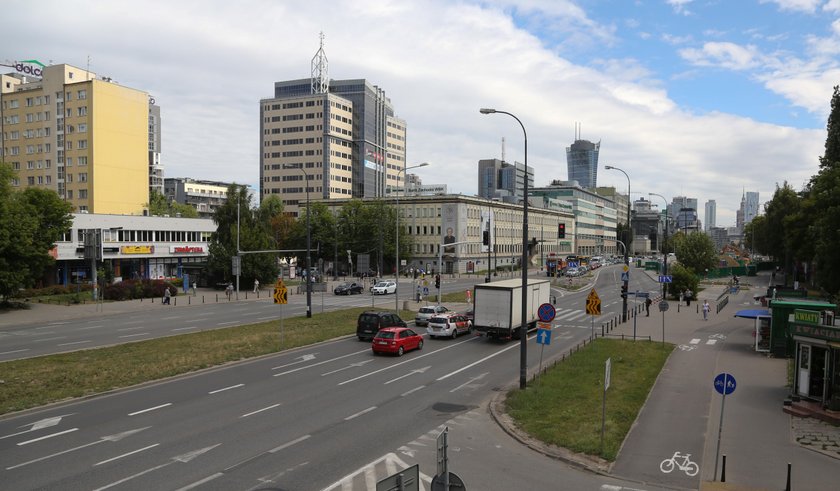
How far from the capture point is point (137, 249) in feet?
213

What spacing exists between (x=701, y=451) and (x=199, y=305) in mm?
45135

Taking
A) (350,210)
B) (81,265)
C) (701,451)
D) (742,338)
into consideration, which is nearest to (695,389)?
(701,451)

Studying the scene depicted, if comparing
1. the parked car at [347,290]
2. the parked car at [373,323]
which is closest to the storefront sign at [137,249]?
the parked car at [347,290]

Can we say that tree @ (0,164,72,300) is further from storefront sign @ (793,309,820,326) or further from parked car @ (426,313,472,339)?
storefront sign @ (793,309,820,326)

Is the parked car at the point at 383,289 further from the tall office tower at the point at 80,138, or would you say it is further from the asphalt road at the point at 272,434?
the tall office tower at the point at 80,138

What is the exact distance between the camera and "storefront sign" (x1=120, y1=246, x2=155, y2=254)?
63.3 metres

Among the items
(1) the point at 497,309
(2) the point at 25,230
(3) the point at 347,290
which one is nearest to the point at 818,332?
(1) the point at 497,309

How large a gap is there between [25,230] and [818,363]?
4825 cm

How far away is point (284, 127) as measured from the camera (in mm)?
130000

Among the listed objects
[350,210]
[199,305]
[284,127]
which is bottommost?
[199,305]

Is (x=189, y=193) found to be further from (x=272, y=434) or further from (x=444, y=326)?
(x=272, y=434)

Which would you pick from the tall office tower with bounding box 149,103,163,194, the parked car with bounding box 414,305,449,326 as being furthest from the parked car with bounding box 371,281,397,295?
the tall office tower with bounding box 149,103,163,194

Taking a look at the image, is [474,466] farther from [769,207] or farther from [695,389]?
[769,207]

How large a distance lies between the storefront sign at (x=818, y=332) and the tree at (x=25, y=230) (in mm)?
46467
